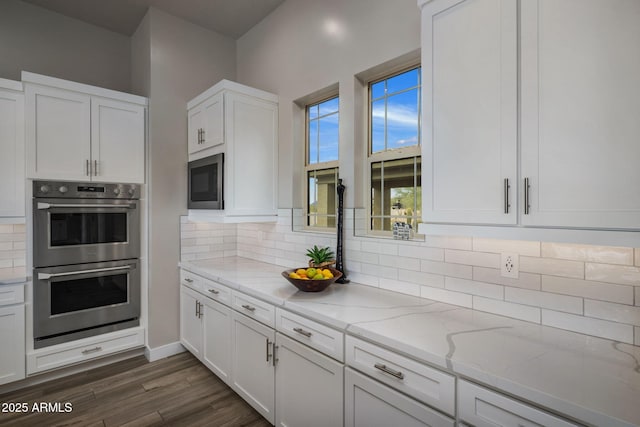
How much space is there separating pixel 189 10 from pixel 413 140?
2.46 metres

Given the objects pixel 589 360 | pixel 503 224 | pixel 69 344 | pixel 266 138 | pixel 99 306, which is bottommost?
pixel 69 344

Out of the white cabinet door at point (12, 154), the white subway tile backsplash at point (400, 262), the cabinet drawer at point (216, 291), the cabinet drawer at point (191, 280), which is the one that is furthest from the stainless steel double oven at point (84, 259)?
the white subway tile backsplash at point (400, 262)

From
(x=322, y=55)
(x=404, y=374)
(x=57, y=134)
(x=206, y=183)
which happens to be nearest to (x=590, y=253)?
(x=404, y=374)

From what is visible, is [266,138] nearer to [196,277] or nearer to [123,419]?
[196,277]

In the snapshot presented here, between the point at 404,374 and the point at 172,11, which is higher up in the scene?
the point at 172,11

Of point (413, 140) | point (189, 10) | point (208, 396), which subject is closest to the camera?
point (413, 140)

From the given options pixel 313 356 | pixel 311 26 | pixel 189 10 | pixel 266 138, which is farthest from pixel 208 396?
pixel 189 10

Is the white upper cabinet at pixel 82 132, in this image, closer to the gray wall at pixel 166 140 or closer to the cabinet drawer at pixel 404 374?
the gray wall at pixel 166 140

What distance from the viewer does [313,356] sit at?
1.64m

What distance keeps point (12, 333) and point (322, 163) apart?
8.70 ft

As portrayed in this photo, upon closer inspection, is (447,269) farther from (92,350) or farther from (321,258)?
(92,350)

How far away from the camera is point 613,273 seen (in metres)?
1.27

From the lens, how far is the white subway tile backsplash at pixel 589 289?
1247 mm

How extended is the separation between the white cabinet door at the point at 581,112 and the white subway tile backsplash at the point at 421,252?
633mm
